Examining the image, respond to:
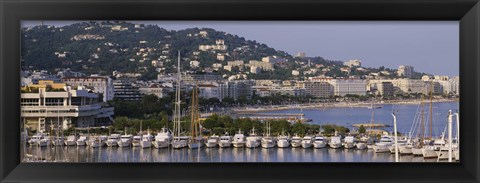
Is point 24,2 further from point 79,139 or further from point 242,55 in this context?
point 242,55

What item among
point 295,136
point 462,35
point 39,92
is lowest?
point 295,136

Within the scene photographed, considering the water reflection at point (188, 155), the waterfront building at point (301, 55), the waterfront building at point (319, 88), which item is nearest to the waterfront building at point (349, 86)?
the waterfront building at point (319, 88)

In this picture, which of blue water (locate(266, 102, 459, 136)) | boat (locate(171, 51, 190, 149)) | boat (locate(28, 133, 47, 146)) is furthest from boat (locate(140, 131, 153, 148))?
blue water (locate(266, 102, 459, 136))

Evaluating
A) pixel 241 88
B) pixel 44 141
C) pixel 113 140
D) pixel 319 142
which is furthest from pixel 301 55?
pixel 44 141

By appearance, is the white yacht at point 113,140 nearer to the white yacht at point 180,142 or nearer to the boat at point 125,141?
the boat at point 125,141

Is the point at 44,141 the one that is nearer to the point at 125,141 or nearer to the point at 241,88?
the point at 125,141
